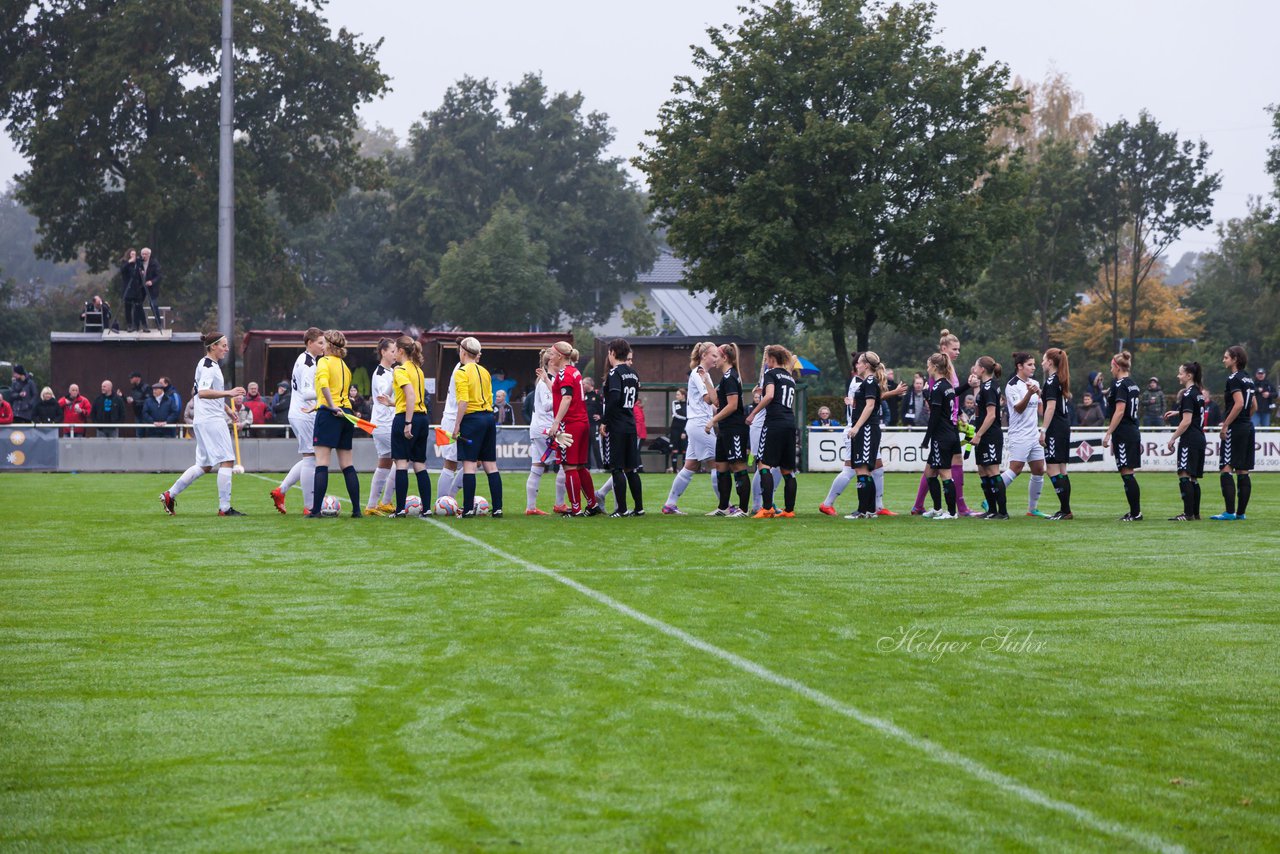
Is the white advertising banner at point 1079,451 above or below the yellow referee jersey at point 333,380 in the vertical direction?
below

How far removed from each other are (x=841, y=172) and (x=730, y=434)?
2766 cm

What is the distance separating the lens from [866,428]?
1753cm

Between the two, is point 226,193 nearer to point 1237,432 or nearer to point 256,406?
point 256,406

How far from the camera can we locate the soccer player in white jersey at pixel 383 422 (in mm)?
17850

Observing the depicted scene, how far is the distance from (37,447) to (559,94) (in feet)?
184

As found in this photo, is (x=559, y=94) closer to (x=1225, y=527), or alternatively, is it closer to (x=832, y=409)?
(x=832, y=409)

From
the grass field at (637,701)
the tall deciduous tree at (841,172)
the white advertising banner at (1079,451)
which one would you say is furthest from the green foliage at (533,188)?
the grass field at (637,701)

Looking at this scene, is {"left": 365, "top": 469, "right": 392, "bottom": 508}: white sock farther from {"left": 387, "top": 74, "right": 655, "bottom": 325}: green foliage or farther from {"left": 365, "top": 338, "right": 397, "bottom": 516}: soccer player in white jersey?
{"left": 387, "top": 74, "right": 655, "bottom": 325}: green foliage

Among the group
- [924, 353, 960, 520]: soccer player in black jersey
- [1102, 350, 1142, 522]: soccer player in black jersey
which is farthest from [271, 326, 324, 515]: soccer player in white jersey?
[1102, 350, 1142, 522]: soccer player in black jersey

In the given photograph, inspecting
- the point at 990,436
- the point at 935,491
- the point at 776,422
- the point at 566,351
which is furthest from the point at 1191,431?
the point at 566,351

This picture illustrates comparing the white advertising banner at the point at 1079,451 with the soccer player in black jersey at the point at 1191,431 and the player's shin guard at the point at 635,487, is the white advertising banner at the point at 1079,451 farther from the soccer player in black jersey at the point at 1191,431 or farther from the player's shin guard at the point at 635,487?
the player's shin guard at the point at 635,487

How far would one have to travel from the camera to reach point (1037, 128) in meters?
68.8

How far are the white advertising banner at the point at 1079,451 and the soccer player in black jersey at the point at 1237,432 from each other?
13653mm

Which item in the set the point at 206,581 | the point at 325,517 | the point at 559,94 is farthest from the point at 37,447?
the point at 559,94
